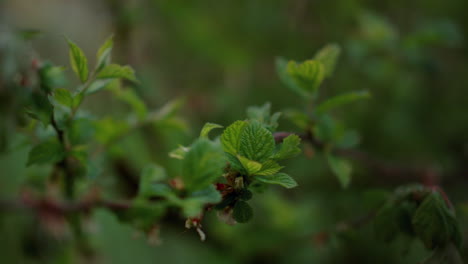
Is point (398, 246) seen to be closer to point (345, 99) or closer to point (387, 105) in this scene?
point (387, 105)

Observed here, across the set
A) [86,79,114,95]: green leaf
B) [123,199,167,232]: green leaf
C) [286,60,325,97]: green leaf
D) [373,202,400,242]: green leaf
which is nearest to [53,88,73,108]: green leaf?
[86,79,114,95]: green leaf

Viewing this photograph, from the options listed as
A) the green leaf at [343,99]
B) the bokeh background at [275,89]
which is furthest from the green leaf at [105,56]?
the bokeh background at [275,89]

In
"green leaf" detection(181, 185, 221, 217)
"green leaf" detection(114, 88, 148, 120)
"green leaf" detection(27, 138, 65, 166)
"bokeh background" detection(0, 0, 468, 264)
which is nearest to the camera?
"green leaf" detection(181, 185, 221, 217)

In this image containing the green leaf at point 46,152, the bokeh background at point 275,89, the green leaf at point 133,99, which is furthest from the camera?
the bokeh background at point 275,89

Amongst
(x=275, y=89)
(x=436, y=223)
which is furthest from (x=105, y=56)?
(x=275, y=89)

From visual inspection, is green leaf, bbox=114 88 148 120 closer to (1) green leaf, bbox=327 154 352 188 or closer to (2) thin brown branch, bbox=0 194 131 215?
(2) thin brown branch, bbox=0 194 131 215

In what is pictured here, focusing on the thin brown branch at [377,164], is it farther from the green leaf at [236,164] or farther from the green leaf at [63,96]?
the green leaf at [63,96]

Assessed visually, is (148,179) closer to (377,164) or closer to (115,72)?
(115,72)
